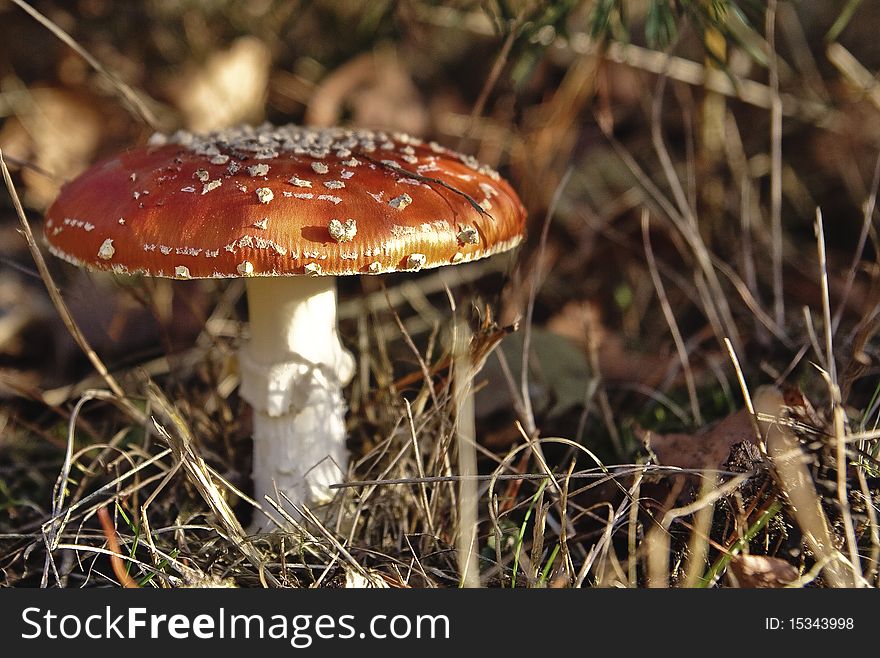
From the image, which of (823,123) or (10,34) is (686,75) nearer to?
(823,123)

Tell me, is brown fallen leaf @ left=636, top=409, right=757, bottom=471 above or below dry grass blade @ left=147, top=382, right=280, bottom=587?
above

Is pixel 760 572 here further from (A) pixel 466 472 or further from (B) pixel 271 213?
(B) pixel 271 213

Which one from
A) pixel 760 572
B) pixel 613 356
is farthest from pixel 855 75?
pixel 760 572

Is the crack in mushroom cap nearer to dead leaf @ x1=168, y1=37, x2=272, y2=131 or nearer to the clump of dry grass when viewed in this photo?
the clump of dry grass

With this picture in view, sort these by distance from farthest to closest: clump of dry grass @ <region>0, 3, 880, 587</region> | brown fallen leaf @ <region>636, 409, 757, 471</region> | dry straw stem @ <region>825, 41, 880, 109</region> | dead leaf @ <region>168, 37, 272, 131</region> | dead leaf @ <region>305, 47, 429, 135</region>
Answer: dead leaf @ <region>168, 37, 272, 131</region> → dead leaf @ <region>305, 47, 429, 135</region> → dry straw stem @ <region>825, 41, 880, 109</region> → brown fallen leaf @ <region>636, 409, 757, 471</region> → clump of dry grass @ <region>0, 3, 880, 587</region>

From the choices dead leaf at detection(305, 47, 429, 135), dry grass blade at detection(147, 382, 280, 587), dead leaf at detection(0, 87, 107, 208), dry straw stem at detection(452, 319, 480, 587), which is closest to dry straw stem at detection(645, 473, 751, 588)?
dry straw stem at detection(452, 319, 480, 587)

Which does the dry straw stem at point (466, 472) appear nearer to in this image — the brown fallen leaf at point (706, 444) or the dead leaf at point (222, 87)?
the brown fallen leaf at point (706, 444)

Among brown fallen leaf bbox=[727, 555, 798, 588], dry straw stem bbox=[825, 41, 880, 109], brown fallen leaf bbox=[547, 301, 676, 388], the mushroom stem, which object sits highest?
dry straw stem bbox=[825, 41, 880, 109]
